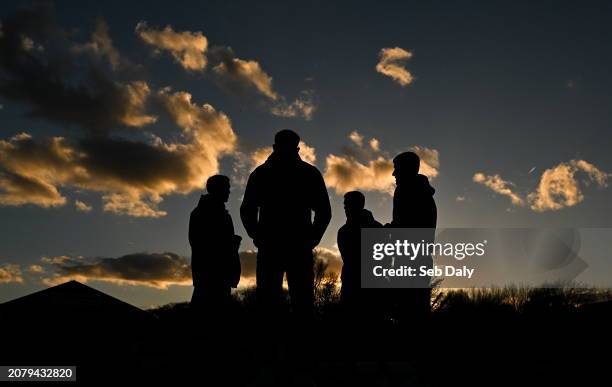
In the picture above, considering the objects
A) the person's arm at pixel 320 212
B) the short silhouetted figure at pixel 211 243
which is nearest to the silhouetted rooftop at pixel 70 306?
the short silhouetted figure at pixel 211 243

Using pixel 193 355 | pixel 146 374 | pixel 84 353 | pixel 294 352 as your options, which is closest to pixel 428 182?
pixel 294 352

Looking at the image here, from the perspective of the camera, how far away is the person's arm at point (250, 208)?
525 centimetres

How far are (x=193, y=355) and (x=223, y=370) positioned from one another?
2.48 feet

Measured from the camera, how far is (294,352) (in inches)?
175

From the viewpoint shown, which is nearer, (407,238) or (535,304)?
(407,238)

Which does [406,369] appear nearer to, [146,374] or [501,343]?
[501,343]

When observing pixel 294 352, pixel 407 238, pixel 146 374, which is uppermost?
pixel 407 238

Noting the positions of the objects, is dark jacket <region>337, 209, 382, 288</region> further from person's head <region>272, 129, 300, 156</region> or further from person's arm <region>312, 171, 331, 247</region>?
person's head <region>272, 129, 300, 156</region>

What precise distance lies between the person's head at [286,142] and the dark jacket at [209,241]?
3.51 meters

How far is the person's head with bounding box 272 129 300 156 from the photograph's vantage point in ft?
17.2

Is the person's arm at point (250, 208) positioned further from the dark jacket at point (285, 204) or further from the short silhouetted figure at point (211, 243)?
the short silhouetted figure at point (211, 243)

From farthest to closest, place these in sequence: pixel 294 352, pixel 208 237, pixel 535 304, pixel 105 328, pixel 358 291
→ pixel 535 304
pixel 105 328
pixel 208 237
pixel 358 291
pixel 294 352

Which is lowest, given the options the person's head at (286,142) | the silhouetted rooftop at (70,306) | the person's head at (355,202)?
the silhouetted rooftop at (70,306)

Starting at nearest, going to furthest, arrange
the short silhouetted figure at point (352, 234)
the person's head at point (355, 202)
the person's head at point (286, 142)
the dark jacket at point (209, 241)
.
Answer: the person's head at point (286, 142) → the short silhouetted figure at point (352, 234) → the person's head at point (355, 202) → the dark jacket at point (209, 241)
